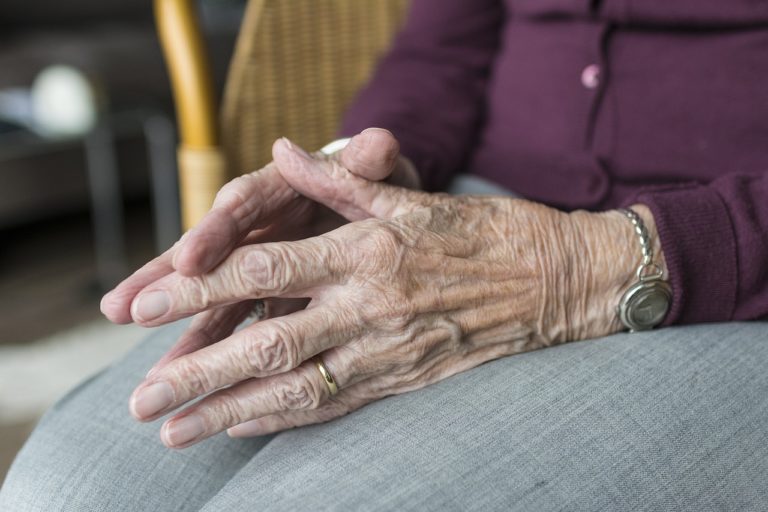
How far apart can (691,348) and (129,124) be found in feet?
7.07

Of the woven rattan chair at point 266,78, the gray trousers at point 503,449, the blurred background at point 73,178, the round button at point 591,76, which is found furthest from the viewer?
the blurred background at point 73,178

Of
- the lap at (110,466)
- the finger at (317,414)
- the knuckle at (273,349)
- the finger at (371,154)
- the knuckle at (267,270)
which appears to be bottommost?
the lap at (110,466)

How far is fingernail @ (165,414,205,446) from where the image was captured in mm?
598

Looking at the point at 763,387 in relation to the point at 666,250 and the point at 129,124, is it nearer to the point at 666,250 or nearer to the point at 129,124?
the point at 666,250

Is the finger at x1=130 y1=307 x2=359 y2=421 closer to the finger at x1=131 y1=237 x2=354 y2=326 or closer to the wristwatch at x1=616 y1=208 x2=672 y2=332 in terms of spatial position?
the finger at x1=131 y1=237 x2=354 y2=326

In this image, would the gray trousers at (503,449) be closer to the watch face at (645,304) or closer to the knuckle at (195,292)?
the watch face at (645,304)

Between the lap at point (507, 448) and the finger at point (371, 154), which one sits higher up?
the finger at point (371, 154)

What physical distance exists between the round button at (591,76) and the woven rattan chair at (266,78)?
0.47 meters

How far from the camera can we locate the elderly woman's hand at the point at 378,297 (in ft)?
1.94

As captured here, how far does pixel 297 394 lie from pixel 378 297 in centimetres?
10

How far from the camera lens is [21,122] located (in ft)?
6.98

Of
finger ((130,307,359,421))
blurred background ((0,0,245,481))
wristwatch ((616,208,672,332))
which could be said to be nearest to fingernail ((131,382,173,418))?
finger ((130,307,359,421))

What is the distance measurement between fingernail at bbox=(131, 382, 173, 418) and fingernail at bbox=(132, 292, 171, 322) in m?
0.05

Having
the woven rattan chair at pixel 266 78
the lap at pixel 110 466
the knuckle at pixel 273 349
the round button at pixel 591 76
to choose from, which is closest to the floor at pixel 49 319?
the woven rattan chair at pixel 266 78
